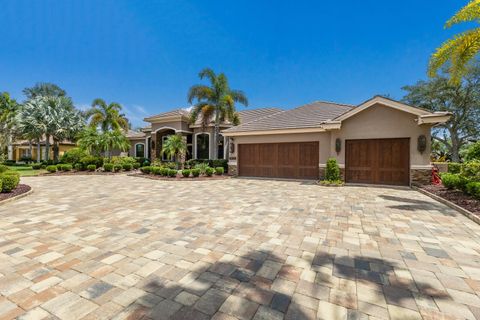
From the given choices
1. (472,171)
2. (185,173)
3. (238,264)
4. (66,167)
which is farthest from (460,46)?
(66,167)

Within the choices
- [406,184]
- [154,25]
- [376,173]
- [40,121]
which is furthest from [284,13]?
[40,121]

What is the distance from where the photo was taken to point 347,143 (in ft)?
39.9

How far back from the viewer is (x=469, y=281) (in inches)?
112

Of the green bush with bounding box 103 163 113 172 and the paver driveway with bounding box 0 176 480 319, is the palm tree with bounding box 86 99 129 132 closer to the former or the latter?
the green bush with bounding box 103 163 113 172

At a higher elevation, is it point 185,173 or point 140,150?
point 140,150

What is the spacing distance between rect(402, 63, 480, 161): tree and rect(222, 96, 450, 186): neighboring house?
59.5 feet

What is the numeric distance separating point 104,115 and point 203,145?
11827 millimetres

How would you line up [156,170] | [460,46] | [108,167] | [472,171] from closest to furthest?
1. [460,46]
2. [472,171]
3. [156,170]
4. [108,167]

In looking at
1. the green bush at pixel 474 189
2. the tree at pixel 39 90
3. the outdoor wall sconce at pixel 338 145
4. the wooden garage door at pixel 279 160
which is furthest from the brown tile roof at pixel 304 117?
the tree at pixel 39 90

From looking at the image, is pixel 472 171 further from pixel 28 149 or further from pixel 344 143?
pixel 28 149

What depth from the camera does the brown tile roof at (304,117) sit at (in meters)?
13.6

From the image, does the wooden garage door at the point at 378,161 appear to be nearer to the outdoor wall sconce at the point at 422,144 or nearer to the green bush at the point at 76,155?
the outdoor wall sconce at the point at 422,144

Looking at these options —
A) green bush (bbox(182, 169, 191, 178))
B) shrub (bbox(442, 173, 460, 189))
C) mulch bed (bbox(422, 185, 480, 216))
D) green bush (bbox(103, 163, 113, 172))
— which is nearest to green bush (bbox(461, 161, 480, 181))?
shrub (bbox(442, 173, 460, 189))

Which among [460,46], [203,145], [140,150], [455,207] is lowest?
[455,207]
